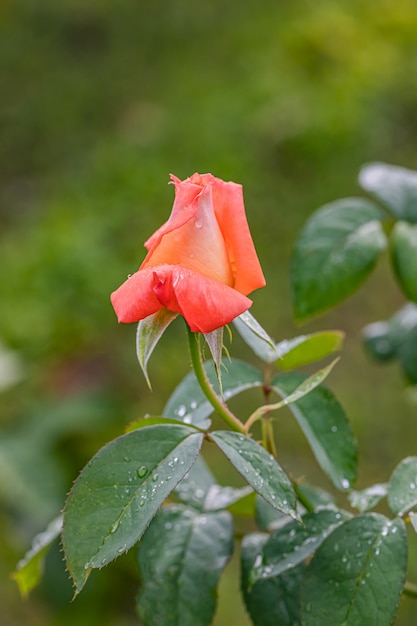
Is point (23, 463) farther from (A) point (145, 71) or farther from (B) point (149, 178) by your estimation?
(A) point (145, 71)

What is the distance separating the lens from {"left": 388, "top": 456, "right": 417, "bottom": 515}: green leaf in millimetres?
518

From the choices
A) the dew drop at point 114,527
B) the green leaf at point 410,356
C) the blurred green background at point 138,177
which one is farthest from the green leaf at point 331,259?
the blurred green background at point 138,177

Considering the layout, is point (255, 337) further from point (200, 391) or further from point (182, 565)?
point (182, 565)

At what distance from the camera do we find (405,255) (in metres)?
0.77

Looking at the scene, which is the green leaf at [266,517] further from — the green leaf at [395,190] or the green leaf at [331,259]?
the green leaf at [395,190]

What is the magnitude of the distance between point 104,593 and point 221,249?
1445mm

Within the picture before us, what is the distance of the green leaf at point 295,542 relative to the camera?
1.71 ft

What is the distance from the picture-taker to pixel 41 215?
2830 mm

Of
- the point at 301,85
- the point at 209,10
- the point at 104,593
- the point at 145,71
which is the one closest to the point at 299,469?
the point at 104,593

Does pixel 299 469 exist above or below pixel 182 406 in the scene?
below

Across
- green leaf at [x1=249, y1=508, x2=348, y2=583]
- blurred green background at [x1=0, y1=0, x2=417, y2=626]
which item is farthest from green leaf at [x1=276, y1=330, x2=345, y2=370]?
blurred green background at [x1=0, y1=0, x2=417, y2=626]

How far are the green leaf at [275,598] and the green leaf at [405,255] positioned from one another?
277 millimetres

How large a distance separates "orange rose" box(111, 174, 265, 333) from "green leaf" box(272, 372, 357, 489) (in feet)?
0.49

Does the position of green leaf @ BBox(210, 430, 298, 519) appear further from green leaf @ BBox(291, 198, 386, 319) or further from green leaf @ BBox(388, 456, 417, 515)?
green leaf @ BBox(291, 198, 386, 319)
